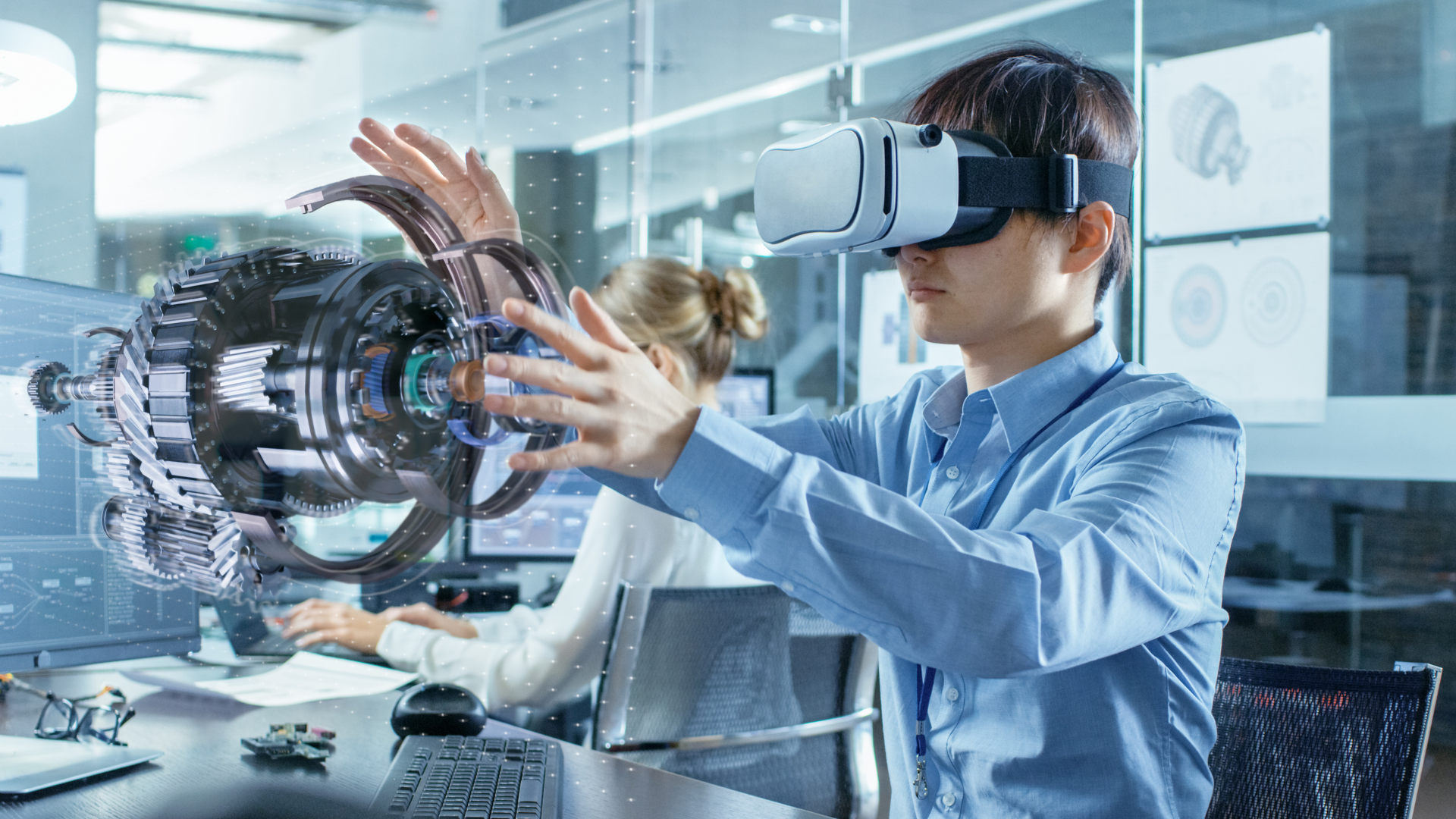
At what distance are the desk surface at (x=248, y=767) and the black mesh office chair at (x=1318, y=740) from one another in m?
0.41

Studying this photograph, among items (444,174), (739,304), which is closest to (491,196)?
(444,174)

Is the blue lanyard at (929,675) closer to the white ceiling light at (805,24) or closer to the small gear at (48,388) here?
the small gear at (48,388)

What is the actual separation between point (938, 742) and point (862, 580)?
30cm

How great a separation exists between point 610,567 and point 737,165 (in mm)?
2258

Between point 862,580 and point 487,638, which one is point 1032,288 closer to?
point 862,580

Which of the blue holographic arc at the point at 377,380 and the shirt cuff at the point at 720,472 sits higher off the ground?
the blue holographic arc at the point at 377,380

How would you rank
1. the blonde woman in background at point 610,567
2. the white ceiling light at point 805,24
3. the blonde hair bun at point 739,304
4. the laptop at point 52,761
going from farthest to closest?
the white ceiling light at point 805,24, the blonde hair bun at point 739,304, the blonde woman in background at point 610,567, the laptop at point 52,761

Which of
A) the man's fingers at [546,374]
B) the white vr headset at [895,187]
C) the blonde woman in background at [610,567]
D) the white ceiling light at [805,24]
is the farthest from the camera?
the white ceiling light at [805,24]

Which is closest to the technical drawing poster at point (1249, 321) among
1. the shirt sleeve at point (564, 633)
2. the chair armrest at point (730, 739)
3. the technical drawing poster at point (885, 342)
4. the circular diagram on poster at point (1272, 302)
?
the circular diagram on poster at point (1272, 302)

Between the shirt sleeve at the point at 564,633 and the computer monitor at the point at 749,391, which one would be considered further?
the computer monitor at the point at 749,391

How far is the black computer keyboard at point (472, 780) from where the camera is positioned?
2.69 feet

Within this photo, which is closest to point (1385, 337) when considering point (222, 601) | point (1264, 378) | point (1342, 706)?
point (1264, 378)

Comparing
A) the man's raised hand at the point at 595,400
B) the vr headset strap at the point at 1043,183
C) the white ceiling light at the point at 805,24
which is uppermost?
the white ceiling light at the point at 805,24

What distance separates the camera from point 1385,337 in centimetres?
212
